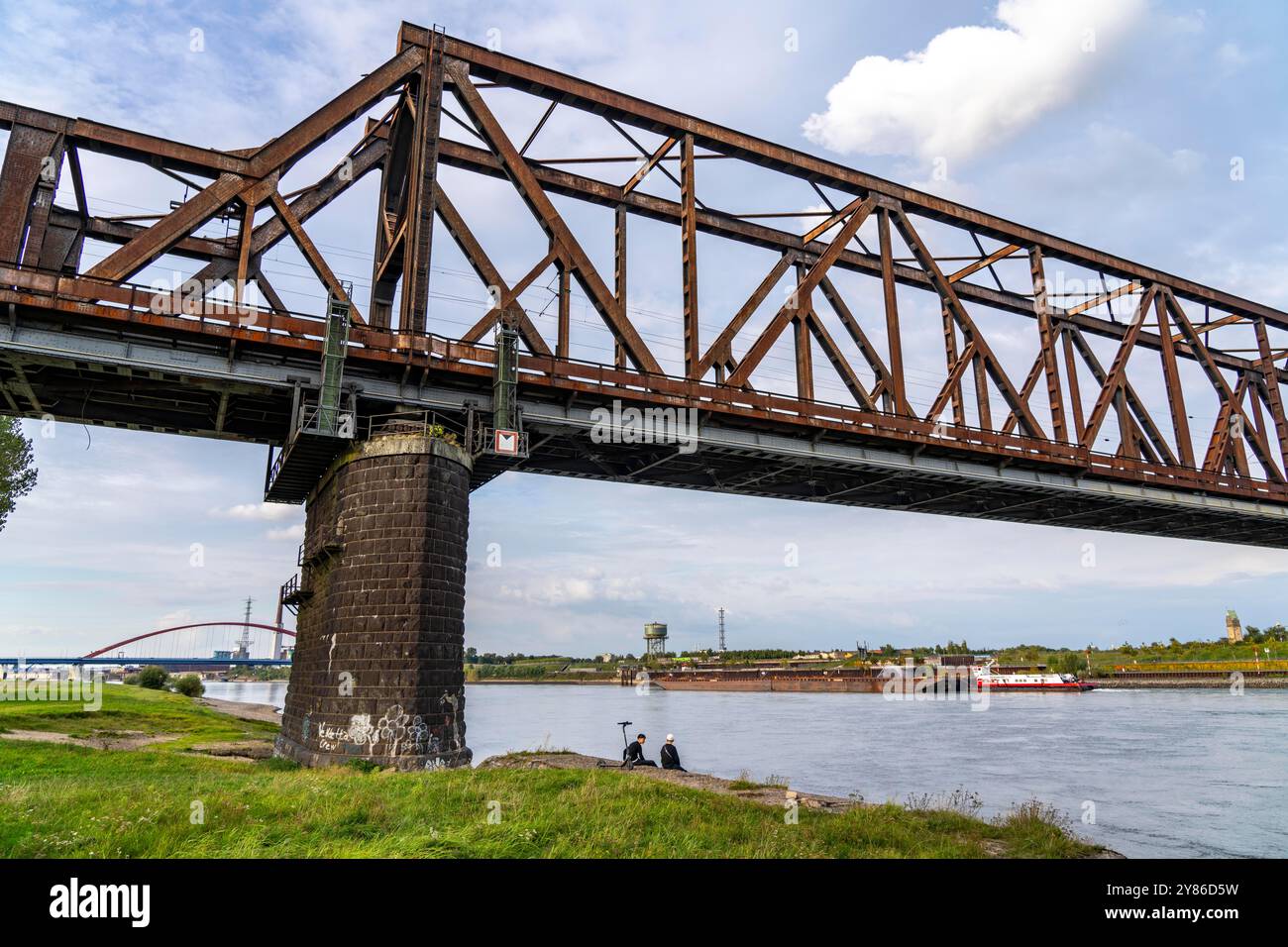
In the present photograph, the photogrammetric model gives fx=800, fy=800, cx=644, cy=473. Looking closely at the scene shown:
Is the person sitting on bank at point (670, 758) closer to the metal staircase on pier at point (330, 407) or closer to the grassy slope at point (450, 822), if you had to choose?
the grassy slope at point (450, 822)

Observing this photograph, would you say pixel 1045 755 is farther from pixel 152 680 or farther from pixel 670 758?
pixel 152 680

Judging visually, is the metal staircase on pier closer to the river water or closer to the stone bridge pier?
the stone bridge pier

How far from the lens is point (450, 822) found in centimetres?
1221

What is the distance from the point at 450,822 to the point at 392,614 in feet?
36.4

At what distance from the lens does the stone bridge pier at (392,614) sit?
71.3 feet

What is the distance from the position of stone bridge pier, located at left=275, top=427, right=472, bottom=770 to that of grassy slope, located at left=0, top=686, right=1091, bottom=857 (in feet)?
7.53

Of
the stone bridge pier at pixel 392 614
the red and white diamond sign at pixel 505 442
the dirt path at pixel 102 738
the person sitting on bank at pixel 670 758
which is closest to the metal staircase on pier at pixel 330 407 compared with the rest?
the stone bridge pier at pixel 392 614

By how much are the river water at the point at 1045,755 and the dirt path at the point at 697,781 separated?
759cm

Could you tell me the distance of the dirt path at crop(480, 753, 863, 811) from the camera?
1866 cm

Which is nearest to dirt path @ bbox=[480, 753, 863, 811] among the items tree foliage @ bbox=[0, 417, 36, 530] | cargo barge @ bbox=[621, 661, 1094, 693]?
tree foliage @ bbox=[0, 417, 36, 530]

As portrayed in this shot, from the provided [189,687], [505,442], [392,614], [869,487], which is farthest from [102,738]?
[189,687]
